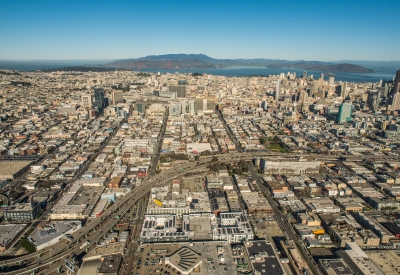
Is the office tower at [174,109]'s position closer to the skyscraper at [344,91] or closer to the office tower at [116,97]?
the office tower at [116,97]

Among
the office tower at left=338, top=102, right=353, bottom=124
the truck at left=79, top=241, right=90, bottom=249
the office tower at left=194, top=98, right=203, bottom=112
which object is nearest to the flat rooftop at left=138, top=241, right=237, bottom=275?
the truck at left=79, top=241, right=90, bottom=249

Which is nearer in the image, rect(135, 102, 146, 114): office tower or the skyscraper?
rect(135, 102, 146, 114): office tower

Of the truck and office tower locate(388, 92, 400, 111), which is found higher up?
office tower locate(388, 92, 400, 111)

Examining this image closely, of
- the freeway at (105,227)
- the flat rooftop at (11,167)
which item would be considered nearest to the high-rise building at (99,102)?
the flat rooftop at (11,167)

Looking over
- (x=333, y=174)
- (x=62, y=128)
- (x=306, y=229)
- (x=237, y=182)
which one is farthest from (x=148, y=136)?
(x=306, y=229)

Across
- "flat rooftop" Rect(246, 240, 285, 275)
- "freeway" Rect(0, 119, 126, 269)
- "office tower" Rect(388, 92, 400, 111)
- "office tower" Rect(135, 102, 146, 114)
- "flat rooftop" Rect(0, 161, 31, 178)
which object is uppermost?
"office tower" Rect(388, 92, 400, 111)

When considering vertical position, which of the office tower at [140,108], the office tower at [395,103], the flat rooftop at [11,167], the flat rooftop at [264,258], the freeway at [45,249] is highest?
the office tower at [395,103]

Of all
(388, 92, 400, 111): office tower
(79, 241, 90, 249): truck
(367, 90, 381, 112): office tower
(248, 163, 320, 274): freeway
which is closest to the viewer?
(248, 163, 320, 274): freeway

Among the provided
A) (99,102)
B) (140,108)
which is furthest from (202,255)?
(99,102)

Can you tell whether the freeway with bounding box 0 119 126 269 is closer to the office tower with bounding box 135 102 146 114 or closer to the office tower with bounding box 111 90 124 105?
the office tower with bounding box 135 102 146 114
